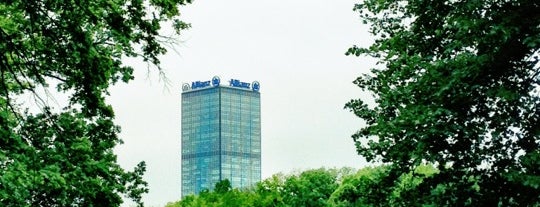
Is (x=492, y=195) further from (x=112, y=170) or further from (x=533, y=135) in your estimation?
(x=112, y=170)

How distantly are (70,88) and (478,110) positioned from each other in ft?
26.0

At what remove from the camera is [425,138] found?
17.2 m

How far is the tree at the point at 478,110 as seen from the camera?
1662cm

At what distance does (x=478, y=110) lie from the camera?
58.3ft

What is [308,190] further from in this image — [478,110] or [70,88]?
[70,88]

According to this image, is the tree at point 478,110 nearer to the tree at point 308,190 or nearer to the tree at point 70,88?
the tree at point 70,88

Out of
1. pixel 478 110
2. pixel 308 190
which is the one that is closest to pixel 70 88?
pixel 478 110

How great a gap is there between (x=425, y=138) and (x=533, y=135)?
208 cm

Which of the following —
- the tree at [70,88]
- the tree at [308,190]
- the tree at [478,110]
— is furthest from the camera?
the tree at [308,190]

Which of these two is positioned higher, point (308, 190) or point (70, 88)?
point (308, 190)

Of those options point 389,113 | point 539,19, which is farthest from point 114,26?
point 389,113

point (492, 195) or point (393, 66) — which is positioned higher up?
point (393, 66)

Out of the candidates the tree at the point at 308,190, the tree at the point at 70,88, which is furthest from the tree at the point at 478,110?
the tree at the point at 308,190

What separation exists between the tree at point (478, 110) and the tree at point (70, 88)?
16.7 feet
